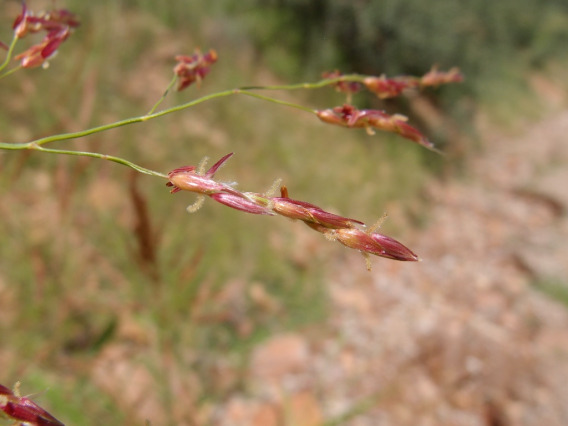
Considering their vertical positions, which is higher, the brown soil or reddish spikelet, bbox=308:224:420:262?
→ reddish spikelet, bbox=308:224:420:262

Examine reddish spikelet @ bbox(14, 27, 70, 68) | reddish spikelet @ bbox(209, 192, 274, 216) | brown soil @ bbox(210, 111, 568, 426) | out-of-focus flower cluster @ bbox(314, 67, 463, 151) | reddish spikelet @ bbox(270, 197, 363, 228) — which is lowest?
brown soil @ bbox(210, 111, 568, 426)

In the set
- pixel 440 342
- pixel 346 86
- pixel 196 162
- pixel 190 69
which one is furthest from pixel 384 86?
pixel 196 162

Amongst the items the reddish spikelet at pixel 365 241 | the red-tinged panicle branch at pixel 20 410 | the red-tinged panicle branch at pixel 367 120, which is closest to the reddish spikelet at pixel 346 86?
the red-tinged panicle branch at pixel 367 120

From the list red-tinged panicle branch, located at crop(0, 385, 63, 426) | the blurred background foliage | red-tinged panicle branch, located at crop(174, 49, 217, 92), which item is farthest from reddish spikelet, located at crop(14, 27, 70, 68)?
the blurred background foliage

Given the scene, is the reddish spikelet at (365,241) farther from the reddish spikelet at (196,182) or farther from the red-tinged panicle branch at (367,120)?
the red-tinged panicle branch at (367,120)

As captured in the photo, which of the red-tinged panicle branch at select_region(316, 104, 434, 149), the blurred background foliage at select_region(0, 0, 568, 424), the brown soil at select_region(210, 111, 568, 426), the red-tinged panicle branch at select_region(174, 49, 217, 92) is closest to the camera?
the red-tinged panicle branch at select_region(316, 104, 434, 149)

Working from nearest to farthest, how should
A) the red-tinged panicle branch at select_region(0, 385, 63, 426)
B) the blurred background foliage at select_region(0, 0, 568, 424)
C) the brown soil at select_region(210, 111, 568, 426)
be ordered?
the red-tinged panicle branch at select_region(0, 385, 63, 426) < the blurred background foliage at select_region(0, 0, 568, 424) < the brown soil at select_region(210, 111, 568, 426)

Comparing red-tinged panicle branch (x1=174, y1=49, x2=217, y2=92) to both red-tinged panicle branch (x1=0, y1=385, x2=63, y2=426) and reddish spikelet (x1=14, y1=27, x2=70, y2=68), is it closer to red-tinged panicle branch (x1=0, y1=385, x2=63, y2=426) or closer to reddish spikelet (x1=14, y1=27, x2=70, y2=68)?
reddish spikelet (x1=14, y1=27, x2=70, y2=68)

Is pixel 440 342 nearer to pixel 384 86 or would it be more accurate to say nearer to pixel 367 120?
pixel 384 86
